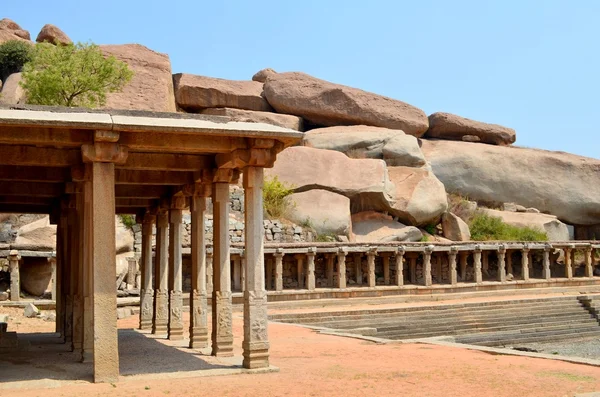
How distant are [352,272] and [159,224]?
14.9 metres

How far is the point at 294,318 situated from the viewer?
22781mm

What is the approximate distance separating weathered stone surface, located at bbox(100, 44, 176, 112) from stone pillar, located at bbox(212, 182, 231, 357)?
25.6 metres

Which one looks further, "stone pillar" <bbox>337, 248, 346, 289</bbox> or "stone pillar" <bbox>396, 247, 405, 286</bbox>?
"stone pillar" <bbox>396, 247, 405, 286</bbox>

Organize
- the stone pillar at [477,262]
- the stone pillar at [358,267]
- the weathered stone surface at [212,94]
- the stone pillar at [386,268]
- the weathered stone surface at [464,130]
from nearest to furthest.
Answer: the stone pillar at [358,267]
the stone pillar at [386,268]
the stone pillar at [477,262]
the weathered stone surface at [212,94]
the weathered stone surface at [464,130]

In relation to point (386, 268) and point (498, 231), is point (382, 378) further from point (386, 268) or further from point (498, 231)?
point (498, 231)

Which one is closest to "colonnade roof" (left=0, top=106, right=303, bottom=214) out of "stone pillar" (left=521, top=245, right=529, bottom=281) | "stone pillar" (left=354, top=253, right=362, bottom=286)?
"stone pillar" (left=354, top=253, right=362, bottom=286)

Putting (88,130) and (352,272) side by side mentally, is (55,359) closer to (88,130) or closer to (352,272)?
(88,130)

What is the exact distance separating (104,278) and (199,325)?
14.7 feet

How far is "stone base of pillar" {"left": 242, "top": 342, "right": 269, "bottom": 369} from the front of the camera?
35.4 feet

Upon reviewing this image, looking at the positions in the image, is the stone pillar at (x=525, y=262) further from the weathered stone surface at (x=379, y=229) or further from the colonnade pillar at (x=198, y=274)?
the colonnade pillar at (x=198, y=274)

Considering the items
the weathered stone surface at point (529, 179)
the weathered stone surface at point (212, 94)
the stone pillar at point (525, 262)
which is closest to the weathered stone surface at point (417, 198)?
the stone pillar at point (525, 262)

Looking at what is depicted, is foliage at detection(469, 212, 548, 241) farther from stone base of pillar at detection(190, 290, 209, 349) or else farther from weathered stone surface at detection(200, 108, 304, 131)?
stone base of pillar at detection(190, 290, 209, 349)

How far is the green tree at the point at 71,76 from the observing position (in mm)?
29953

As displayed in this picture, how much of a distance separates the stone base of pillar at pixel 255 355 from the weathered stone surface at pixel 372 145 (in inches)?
1106
